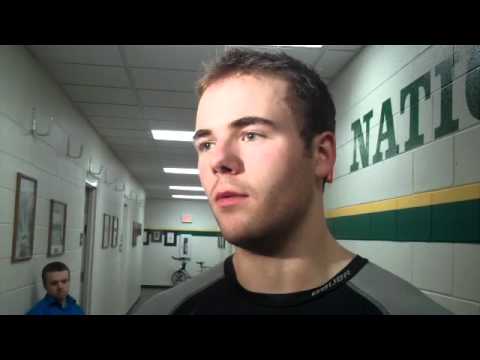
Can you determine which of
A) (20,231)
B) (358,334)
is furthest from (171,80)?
(358,334)

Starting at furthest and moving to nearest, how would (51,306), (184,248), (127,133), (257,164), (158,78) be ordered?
(184,248), (127,133), (51,306), (158,78), (257,164)

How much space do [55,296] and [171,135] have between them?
0.91 meters

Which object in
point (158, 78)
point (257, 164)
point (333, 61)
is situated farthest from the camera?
point (158, 78)

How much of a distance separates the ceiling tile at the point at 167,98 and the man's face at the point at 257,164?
24 centimetres

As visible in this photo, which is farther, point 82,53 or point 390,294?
point 82,53

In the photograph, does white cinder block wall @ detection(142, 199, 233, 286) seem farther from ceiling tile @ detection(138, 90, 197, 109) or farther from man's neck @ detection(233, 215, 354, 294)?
ceiling tile @ detection(138, 90, 197, 109)

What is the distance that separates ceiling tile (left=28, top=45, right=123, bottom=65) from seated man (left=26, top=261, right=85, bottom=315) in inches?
37.6

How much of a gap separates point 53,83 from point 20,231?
69 centimetres

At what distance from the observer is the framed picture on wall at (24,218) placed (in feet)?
5.92

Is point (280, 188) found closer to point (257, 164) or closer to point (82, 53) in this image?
point (257, 164)

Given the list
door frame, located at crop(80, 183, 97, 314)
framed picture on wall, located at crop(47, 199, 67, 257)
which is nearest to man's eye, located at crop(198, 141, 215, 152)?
framed picture on wall, located at crop(47, 199, 67, 257)

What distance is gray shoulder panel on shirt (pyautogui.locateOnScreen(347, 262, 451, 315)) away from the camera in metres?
0.89

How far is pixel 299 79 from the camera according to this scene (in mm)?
920

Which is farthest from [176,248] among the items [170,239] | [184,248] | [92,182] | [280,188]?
[280,188]
